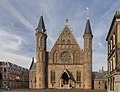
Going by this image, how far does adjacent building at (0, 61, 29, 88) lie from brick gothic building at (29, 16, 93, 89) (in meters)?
30.5

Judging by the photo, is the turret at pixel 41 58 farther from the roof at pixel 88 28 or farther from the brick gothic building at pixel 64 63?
the roof at pixel 88 28

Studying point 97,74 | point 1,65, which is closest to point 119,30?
point 97,74

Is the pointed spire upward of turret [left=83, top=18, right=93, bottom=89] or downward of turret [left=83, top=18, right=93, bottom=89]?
upward

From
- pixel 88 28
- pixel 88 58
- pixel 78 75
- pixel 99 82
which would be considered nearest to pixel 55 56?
pixel 78 75

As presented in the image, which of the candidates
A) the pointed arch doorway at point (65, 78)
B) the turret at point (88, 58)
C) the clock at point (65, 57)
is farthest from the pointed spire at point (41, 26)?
the pointed arch doorway at point (65, 78)

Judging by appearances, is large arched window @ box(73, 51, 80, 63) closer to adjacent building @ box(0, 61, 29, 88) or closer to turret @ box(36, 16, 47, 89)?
turret @ box(36, 16, 47, 89)

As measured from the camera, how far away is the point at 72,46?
70625mm

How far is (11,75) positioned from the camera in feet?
334

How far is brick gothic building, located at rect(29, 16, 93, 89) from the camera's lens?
67.9 m

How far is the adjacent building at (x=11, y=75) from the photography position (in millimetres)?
96062

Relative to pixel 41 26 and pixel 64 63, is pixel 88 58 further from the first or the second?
pixel 41 26

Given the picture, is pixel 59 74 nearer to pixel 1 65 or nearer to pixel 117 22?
pixel 1 65

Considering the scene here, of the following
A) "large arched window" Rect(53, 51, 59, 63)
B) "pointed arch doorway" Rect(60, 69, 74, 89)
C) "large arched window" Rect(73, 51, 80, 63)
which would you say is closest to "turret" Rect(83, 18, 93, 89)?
"large arched window" Rect(73, 51, 80, 63)

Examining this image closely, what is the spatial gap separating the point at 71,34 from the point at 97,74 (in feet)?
61.2
